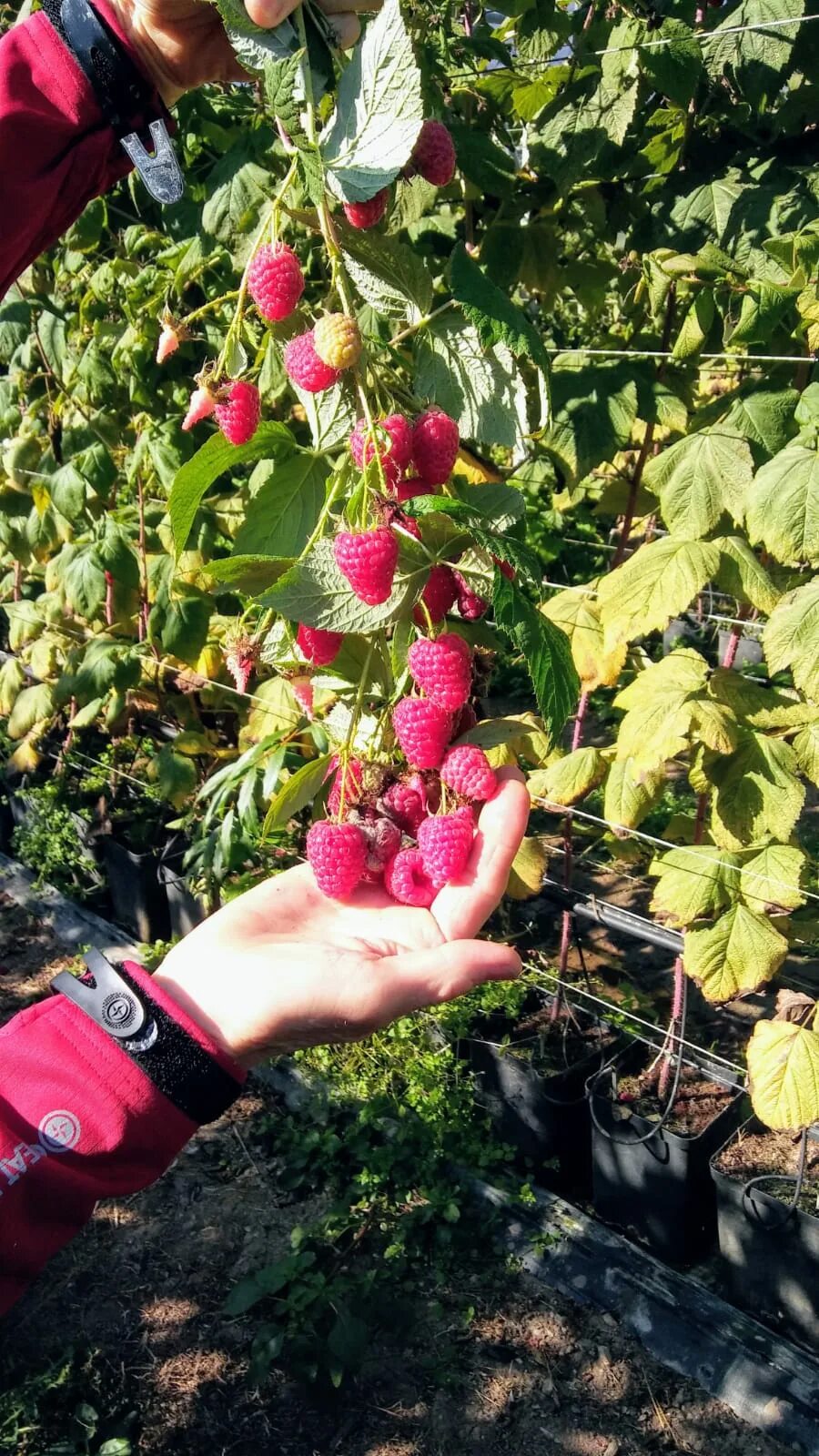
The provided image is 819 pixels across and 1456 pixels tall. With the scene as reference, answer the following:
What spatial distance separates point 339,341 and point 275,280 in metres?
0.10

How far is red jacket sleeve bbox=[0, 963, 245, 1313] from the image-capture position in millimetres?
955

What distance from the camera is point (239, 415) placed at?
968mm

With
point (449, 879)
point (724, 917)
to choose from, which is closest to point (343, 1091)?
point (724, 917)

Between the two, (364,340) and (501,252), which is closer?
(364,340)

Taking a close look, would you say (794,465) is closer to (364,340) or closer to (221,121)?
(364,340)

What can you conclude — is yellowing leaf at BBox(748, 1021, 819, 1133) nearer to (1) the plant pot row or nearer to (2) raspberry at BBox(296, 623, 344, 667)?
(1) the plant pot row

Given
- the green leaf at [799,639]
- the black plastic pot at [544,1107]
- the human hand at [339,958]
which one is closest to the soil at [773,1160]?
the black plastic pot at [544,1107]

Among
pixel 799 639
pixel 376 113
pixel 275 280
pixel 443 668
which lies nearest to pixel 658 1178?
pixel 799 639

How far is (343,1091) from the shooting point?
8.13 ft

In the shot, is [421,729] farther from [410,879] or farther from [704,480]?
[704,480]

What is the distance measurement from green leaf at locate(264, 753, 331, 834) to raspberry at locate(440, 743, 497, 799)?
0.58 ft

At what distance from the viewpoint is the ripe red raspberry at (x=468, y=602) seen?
2.94 ft

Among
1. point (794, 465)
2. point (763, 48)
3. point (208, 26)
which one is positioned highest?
point (208, 26)

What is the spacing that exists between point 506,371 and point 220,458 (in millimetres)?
255
